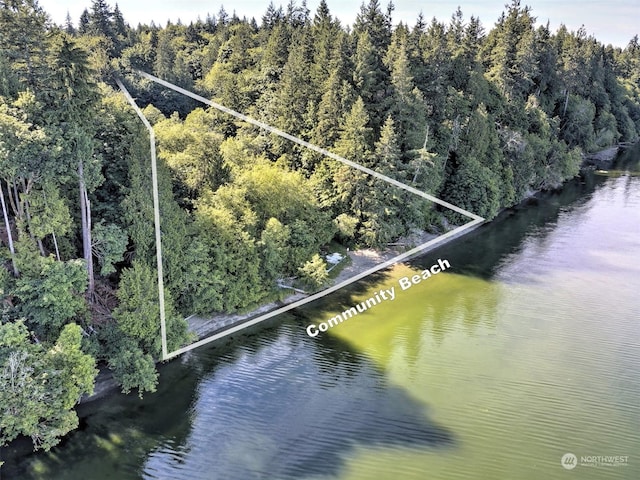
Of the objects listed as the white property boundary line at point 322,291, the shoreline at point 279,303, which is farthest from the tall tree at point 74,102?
the shoreline at point 279,303

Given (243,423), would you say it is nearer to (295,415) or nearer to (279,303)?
(295,415)

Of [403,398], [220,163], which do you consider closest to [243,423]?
[403,398]

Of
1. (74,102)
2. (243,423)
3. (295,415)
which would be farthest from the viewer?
(295,415)

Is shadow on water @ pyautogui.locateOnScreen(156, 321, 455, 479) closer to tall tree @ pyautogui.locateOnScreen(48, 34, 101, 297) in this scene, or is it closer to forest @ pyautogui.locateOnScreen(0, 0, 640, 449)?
forest @ pyautogui.locateOnScreen(0, 0, 640, 449)

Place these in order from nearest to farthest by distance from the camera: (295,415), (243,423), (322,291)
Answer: (243,423), (295,415), (322,291)

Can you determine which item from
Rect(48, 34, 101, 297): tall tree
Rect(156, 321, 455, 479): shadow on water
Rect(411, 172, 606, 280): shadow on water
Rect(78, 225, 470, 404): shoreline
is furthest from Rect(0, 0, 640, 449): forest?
Rect(156, 321, 455, 479): shadow on water

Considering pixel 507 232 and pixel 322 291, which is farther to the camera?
pixel 507 232

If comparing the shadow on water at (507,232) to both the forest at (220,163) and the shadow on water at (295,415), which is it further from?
the shadow on water at (295,415)

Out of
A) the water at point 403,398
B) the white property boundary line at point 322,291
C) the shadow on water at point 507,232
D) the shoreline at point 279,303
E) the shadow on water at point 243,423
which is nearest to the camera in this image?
the shadow on water at point 243,423
